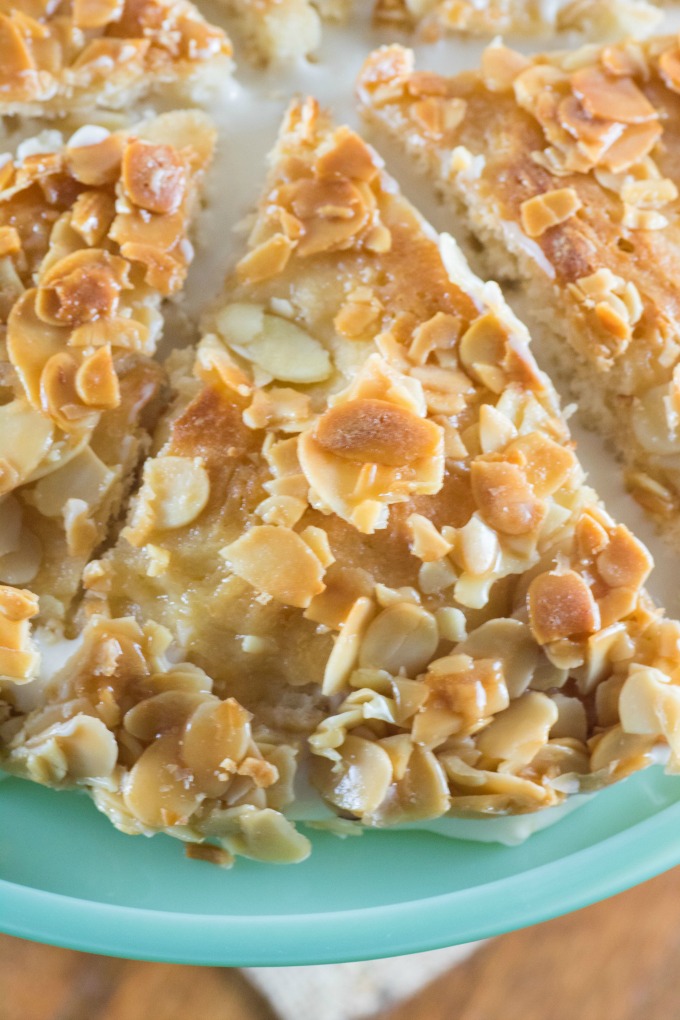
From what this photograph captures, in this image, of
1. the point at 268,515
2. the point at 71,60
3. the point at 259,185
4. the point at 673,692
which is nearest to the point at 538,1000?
the point at 673,692

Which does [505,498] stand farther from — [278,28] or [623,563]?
[278,28]

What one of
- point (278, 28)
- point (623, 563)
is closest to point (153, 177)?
point (278, 28)

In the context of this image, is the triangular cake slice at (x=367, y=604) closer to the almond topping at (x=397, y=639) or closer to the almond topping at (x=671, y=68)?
the almond topping at (x=397, y=639)

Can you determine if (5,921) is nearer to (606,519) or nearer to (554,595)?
(554,595)

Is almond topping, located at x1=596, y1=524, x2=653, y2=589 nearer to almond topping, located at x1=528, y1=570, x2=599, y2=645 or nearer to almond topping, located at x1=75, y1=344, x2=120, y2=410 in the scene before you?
almond topping, located at x1=528, y1=570, x2=599, y2=645

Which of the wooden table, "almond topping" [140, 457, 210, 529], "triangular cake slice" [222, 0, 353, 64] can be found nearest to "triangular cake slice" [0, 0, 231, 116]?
"triangular cake slice" [222, 0, 353, 64]
